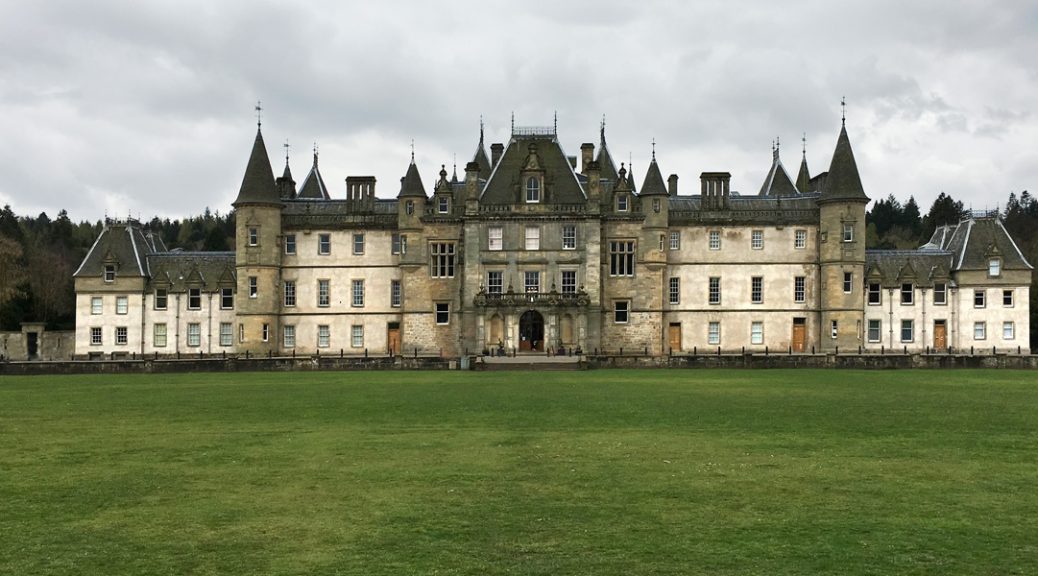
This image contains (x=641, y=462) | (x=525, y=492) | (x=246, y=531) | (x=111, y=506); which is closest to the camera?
(x=246, y=531)

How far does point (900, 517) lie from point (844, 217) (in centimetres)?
6063

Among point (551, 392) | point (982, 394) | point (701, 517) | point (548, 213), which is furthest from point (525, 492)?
point (548, 213)

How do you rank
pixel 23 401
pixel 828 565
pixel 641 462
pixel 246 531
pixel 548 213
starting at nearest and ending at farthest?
pixel 828 565
pixel 246 531
pixel 641 462
pixel 23 401
pixel 548 213

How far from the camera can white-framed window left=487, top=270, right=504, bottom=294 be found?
70.2 metres

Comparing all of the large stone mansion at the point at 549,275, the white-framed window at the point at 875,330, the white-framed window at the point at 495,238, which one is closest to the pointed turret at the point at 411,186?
the large stone mansion at the point at 549,275

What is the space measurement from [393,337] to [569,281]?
45.7 feet

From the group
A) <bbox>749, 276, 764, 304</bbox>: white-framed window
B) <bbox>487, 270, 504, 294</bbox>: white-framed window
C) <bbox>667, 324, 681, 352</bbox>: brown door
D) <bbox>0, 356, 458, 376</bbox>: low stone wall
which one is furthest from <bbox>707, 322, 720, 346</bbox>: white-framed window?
<bbox>0, 356, 458, 376</bbox>: low stone wall

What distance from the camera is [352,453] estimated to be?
18.7m

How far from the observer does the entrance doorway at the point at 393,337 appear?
73750mm

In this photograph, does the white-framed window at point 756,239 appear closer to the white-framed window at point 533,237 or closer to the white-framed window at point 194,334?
the white-framed window at point 533,237

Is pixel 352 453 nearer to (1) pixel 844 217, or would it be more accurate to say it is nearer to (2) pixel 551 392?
(2) pixel 551 392

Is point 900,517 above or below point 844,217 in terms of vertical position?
below

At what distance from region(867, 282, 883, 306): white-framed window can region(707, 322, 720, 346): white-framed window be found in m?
11.2

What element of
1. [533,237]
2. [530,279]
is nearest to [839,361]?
[530,279]
